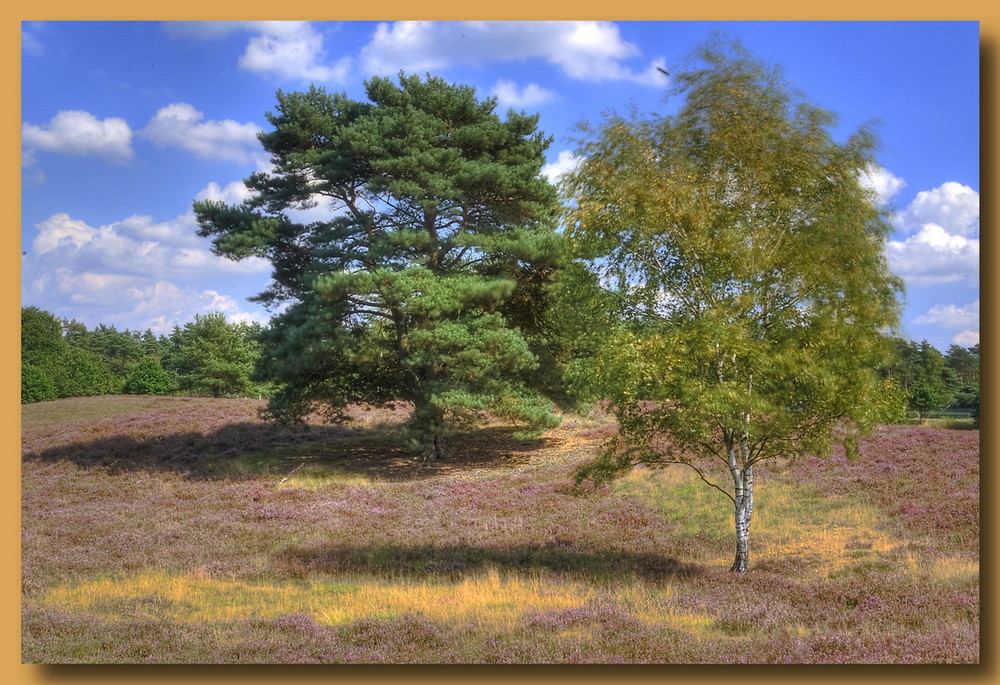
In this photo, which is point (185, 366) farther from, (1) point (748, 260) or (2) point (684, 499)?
(1) point (748, 260)

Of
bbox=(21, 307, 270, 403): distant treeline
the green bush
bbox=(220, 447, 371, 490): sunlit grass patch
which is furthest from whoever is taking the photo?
bbox=(21, 307, 270, 403): distant treeline

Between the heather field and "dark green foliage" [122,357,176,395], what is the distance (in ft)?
84.1

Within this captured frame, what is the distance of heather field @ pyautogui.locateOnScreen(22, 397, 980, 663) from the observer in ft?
28.3

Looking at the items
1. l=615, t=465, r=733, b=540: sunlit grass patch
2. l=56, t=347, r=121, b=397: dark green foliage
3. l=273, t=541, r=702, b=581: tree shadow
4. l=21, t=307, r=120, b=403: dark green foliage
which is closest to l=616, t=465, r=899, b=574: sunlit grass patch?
l=615, t=465, r=733, b=540: sunlit grass patch

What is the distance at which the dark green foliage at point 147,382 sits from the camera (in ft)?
171

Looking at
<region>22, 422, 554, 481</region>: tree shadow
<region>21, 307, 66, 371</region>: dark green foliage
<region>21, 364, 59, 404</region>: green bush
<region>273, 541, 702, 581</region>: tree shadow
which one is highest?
<region>21, 307, 66, 371</region>: dark green foliage

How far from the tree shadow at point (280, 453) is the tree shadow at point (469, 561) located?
8087 millimetres

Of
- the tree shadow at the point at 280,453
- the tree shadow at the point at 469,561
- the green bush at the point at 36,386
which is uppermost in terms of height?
the green bush at the point at 36,386

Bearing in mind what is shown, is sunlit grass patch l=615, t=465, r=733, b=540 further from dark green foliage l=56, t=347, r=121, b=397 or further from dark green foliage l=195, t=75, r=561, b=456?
dark green foliage l=56, t=347, r=121, b=397

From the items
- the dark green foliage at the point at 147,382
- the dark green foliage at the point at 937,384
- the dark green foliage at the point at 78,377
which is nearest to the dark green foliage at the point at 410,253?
the dark green foliage at the point at 937,384

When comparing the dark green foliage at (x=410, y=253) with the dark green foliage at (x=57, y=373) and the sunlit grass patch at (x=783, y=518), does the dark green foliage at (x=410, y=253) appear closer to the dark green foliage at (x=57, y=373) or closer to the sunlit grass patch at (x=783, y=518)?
the sunlit grass patch at (x=783, y=518)

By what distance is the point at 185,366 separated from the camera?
2329 inches

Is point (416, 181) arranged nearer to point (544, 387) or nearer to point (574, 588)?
point (544, 387)

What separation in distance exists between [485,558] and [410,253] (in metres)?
11.8
